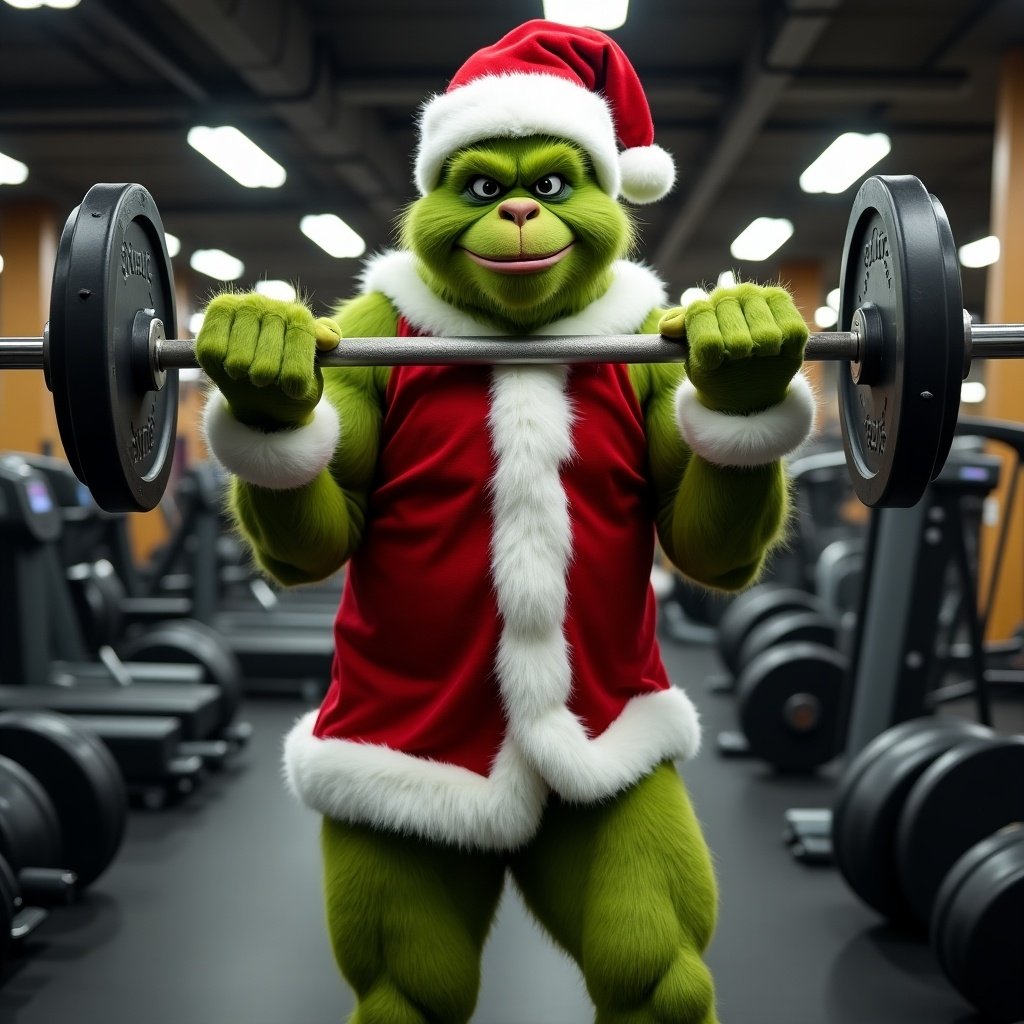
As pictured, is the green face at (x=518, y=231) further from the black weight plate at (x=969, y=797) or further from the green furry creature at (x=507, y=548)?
the black weight plate at (x=969, y=797)

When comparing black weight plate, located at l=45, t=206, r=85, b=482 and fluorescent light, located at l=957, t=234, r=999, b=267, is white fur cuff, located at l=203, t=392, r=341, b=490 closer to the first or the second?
black weight plate, located at l=45, t=206, r=85, b=482

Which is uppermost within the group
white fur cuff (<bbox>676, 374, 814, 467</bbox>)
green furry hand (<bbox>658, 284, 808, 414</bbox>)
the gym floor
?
green furry hand (<bbox>658, 284, 808, 414</bbox>)

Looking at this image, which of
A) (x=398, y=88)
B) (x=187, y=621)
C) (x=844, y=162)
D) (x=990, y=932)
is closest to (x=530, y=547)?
(x=990, y=932)

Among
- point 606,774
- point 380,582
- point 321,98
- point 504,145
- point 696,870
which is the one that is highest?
point 321,98

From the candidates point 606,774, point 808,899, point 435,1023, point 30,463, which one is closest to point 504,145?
point 606,774

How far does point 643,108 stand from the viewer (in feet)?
4.93

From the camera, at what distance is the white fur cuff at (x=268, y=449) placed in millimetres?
1198

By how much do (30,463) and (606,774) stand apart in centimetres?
354

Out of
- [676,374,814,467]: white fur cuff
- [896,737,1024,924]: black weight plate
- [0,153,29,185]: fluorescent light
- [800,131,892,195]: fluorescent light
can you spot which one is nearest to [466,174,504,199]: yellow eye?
[676,374,814,467]: white fur cuff

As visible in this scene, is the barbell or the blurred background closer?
the barbell

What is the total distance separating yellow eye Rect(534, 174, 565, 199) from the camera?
130 cm

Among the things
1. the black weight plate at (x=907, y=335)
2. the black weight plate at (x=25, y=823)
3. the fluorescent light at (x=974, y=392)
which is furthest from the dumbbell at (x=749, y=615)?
the fluorescent light at (x=974, y=392)

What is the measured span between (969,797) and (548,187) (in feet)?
5.34

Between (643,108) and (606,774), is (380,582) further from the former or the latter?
Answer: (643,108)
